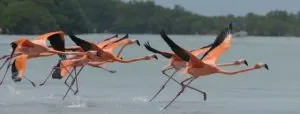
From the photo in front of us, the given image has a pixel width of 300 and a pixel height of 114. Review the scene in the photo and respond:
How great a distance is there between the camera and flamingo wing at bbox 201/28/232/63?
61.6 ft

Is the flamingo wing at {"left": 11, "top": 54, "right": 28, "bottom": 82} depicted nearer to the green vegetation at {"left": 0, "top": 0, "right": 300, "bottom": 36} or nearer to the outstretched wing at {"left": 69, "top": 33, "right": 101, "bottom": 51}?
the outstretched wing at {"left": 69, "top": 33, "right": 101, "bottom": 51}

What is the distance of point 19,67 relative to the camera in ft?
63.2

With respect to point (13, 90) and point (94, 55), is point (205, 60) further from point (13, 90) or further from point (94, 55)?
point (13, 90)

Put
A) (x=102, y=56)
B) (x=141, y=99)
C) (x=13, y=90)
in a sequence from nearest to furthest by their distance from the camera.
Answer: (x=102, y=56), (x=141, y=99), (x=13, y=90)

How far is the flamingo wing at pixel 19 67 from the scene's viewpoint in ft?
62.4

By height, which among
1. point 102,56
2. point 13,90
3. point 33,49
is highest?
point 33,49

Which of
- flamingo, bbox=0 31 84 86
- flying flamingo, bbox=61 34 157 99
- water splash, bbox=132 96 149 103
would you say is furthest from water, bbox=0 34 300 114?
flying flamingo, bbox=61 34 157 99

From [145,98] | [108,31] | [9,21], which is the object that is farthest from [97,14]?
[145,98]

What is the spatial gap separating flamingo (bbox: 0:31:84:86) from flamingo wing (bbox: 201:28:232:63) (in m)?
2.50

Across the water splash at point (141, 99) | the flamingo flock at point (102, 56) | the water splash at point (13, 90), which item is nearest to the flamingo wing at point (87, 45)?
the flamingo flock at point (102, 56)

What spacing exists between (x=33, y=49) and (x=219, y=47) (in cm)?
347

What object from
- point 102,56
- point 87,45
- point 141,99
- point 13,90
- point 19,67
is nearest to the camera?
point 87,45

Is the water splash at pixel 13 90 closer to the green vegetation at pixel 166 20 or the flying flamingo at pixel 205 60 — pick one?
the flying flamingo at pixel 205 60

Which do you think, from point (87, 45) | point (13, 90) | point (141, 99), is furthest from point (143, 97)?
point (13, 90)
